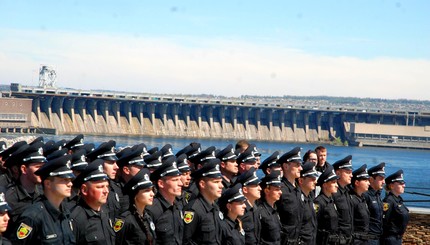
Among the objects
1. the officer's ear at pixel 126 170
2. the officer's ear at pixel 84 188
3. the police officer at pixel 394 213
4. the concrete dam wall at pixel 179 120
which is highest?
the officer's ear at pixel 84 188

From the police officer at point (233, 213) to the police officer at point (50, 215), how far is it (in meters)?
2.06

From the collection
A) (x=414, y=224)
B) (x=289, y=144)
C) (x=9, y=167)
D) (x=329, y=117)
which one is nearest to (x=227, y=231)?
(x=9, y=167)

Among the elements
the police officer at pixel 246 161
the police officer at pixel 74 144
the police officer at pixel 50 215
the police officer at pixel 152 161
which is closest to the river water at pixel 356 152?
the police officer at pixel 246 161

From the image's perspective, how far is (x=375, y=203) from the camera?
1322 centimetres

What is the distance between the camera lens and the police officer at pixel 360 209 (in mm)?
12717

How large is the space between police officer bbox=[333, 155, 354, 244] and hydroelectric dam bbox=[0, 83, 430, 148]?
9377cm

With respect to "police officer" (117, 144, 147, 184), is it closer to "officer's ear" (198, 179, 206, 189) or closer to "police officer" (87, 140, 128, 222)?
"police officer" (87, 140, 128, 222)

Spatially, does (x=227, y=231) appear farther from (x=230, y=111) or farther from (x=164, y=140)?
(x=230, y=111)

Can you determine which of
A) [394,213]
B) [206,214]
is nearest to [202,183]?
[206,214]

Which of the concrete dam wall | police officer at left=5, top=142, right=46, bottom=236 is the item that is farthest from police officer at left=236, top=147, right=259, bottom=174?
the concrete dam wall

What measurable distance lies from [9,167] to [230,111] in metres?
119

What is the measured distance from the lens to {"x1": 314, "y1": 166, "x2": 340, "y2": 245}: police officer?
12.0 metres

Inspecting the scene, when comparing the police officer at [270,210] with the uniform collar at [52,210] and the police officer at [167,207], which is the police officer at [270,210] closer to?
the police officer at [167,207]

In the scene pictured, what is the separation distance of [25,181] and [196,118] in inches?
4587
